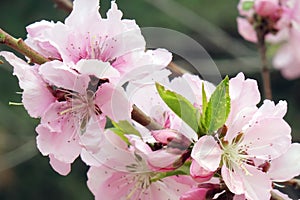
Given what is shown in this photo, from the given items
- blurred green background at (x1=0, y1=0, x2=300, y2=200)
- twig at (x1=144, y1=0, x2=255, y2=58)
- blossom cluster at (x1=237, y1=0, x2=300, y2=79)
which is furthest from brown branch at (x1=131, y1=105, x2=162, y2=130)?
blurred green background at (x1=0, y1=0, x2=300, y2=200)

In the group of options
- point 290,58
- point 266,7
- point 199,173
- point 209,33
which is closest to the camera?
point 199,173

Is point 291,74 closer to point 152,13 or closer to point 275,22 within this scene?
point 275,22

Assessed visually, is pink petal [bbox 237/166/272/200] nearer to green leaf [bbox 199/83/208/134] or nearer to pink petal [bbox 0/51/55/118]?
green leaf [bbox 199/83/208/134]

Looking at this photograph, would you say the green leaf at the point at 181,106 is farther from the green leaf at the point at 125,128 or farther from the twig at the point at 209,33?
the twig at the point at 209,33

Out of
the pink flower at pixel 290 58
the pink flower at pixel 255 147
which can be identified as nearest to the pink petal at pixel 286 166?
the pink flower at pixel 255 147

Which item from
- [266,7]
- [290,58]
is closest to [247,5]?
[266,7]

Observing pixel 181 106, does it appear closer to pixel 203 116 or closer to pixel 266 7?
pixel 203 116
